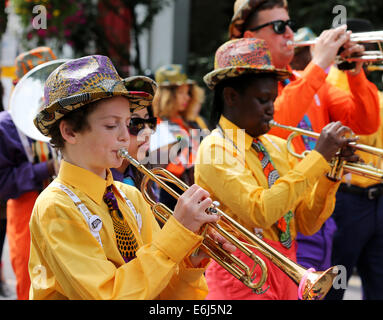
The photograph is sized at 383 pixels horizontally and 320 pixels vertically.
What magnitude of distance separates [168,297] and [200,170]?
35.0 inches

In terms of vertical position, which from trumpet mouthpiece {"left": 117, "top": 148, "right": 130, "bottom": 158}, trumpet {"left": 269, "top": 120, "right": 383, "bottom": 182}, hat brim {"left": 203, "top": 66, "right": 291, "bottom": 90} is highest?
hat brim {"left": 203, "top": 66, "right": 291, "bottom": 90}

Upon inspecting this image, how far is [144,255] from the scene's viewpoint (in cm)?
207

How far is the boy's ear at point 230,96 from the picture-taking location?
325cm

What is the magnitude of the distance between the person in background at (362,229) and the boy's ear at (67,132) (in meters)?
2.49

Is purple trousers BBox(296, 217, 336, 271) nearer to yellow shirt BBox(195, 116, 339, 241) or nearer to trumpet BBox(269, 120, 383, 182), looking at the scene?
yellow shirt BBox(195, 116, 339, 241)

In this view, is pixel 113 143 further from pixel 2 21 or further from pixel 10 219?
pixel 2 21

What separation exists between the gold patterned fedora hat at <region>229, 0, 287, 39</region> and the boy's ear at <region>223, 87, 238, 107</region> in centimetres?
81

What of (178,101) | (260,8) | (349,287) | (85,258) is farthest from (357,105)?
(178,101)

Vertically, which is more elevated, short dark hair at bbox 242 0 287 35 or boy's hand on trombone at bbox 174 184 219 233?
short dark hair at bbox 242 0 287 35

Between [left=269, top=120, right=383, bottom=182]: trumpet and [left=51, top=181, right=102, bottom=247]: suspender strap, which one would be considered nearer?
[left=51, top=181, right=102, bottom=247]: suspender strap

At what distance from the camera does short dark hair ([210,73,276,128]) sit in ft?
10.5

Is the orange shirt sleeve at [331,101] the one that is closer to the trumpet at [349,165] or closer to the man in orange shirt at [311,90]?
the man in orange shirt at [311,90]

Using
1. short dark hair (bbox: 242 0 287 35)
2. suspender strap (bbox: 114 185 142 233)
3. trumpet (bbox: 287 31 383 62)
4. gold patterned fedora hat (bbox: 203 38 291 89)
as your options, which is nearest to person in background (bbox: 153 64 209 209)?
short dark hair (bbox: 242 0 287 35)

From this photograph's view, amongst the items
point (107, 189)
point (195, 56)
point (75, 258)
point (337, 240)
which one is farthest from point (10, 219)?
point (195, 56)
